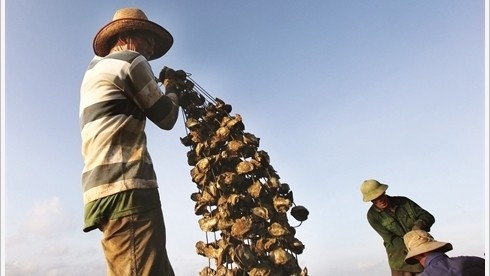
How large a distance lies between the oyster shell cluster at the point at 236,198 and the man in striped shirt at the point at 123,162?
108cm

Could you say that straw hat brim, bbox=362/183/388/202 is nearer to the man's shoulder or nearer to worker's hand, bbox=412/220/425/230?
worker's hand, bbox=412/220/425/230

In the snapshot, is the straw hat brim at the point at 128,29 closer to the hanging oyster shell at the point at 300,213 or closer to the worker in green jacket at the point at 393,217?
the hanging oyster shell at the point at 300,213

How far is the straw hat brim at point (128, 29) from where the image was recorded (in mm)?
3254

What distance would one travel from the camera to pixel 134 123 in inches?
115

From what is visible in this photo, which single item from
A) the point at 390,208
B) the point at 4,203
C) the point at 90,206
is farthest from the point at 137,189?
the point at 390,208

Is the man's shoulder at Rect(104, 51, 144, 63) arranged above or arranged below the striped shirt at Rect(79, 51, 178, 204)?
→ above

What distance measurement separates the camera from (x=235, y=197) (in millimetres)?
3961

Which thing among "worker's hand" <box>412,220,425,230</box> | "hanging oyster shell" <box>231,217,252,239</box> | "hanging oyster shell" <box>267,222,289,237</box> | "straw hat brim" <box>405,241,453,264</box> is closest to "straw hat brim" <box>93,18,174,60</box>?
"hanging oyster shell" <box>231,217,252,239</box>

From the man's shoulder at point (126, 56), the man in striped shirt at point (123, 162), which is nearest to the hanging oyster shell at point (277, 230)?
the man in striped shirt at point (123, 162)

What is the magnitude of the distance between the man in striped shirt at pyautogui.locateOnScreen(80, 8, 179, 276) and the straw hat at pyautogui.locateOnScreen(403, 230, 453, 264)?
231 centimetres

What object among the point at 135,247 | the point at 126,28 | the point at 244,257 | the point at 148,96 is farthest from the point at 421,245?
the point at 126,28

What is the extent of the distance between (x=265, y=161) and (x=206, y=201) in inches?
25.3

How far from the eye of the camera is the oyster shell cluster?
3.84m

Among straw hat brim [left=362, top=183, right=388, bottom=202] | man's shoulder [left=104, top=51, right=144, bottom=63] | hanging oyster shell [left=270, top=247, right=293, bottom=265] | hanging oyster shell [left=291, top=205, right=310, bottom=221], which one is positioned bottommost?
hanging oyster shell [left=270, top=247, right=293, bottom=265]
